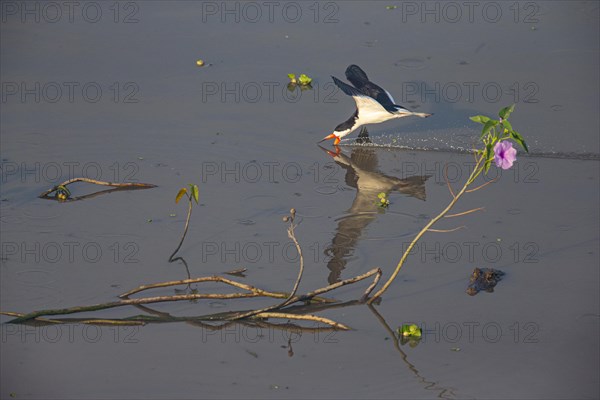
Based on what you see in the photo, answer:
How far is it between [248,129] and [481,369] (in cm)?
382

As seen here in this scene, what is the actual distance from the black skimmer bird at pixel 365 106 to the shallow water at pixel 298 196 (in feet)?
0.90

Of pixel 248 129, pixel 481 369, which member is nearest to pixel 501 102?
pixel 248 129

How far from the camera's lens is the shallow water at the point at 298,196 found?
17.6ft

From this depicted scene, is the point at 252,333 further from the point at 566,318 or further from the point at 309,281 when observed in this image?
the point at 566,318

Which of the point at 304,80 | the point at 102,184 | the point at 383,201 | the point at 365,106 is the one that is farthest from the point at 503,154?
the point at 304,80

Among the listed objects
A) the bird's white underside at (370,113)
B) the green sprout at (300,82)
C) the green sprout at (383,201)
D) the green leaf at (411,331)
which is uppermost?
the green sprout at (300,82)

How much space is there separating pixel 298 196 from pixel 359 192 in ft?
1.68

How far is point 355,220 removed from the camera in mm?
6965

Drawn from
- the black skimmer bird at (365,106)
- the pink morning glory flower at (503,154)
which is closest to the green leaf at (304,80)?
the black skimmer bird at (365,106)

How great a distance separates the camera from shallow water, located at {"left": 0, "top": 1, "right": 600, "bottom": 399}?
17.6 feet

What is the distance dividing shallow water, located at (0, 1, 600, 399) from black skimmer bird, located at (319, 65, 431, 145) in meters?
0.27

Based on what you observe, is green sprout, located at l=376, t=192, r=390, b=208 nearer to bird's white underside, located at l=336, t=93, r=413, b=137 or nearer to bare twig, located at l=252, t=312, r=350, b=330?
bird's white underside, located at l=336, t=93, r=413, b=137

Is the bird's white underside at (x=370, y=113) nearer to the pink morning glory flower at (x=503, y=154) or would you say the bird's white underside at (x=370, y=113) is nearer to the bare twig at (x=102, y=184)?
the bare twig at (x=102, y=184)

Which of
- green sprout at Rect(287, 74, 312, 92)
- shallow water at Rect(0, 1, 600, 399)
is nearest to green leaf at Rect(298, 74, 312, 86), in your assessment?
green sprout at Rect(287, 74, 312, 92)
